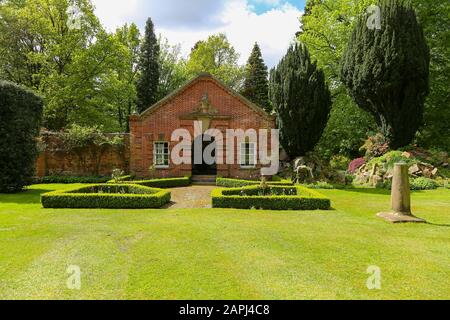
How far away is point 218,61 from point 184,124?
24.6 metres

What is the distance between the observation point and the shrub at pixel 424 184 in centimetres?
1791

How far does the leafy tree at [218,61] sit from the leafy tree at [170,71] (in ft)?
4.87

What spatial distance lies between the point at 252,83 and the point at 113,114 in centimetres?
1743

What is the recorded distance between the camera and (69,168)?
24.5 meters

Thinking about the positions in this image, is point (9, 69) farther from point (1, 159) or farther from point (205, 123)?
point (205, 123)

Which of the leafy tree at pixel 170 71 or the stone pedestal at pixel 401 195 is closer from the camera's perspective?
the stone pedestal at pixel 401 195

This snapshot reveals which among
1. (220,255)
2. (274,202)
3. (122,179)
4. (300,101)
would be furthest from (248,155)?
(220,255)

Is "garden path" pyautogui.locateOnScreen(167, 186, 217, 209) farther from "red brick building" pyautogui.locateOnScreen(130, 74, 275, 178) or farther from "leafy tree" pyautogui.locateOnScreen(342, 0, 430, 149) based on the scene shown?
"leafy tree" pyautogui.locateOnScreen(342, 0, 430, 149)

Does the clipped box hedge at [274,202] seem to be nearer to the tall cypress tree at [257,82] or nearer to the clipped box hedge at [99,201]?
the clipped box hedge at [99,201]

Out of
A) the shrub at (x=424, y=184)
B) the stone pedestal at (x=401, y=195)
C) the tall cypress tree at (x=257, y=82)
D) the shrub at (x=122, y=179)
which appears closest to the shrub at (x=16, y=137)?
the shrub at (x=122, y=179)

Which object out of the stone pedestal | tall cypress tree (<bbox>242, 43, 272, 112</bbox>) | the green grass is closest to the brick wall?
the green grass

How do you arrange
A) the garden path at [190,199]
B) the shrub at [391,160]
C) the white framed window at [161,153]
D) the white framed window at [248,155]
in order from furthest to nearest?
1. the white framed window at [248,155]
2. the white framed window at [161,153]
3. the shrub at [391,160]
4. the garden path at [190,199]

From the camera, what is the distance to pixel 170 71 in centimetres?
4544
